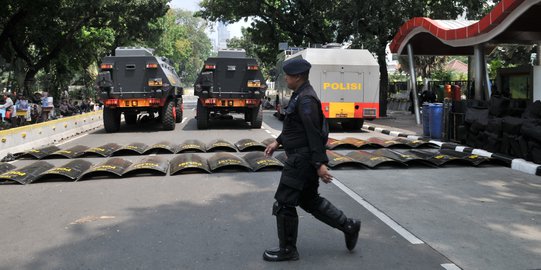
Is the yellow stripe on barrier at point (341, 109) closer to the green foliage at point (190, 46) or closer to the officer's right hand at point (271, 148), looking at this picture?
the officer's right hand at point (271, 148)

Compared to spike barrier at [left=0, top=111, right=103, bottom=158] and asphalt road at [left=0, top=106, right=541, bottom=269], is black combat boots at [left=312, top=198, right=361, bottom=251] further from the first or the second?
spike barrier at [left=0, top=111, right=103, bottom=158]

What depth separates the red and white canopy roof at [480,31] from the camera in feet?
39.5

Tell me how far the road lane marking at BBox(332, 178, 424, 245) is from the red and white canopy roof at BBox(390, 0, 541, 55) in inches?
281

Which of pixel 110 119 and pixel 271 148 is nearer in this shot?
pixel 271 148

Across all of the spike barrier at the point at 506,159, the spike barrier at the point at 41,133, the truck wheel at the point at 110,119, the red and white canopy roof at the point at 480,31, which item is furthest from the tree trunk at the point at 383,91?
the spike barrier at the point at 41,133

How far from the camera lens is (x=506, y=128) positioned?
10023mm

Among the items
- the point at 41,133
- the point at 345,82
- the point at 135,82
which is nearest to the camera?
the point at 41,133

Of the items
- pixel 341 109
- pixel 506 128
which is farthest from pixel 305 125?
pixel 341 109

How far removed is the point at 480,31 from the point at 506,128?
4605 mm

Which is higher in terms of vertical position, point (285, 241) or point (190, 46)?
point (190, 46)

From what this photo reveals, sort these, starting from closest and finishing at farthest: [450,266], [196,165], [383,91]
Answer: [450,266] < [196,165] < [383,91]

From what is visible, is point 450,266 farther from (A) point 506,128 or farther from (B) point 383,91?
(B) point 383,91

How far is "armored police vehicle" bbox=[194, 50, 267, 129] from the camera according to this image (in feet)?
55.5

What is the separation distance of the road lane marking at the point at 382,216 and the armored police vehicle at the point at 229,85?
32.1ft
